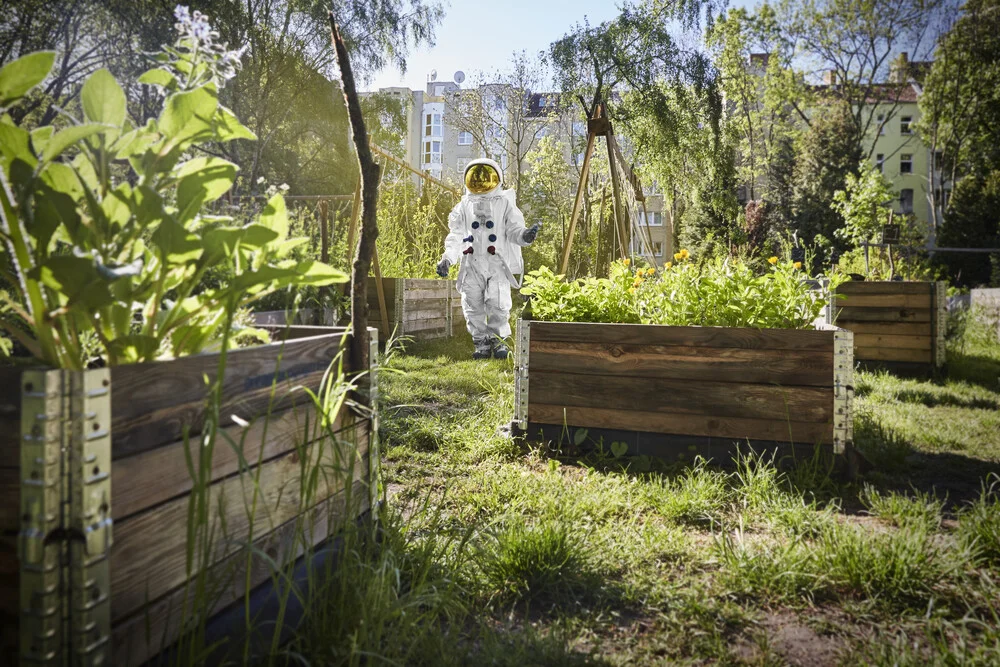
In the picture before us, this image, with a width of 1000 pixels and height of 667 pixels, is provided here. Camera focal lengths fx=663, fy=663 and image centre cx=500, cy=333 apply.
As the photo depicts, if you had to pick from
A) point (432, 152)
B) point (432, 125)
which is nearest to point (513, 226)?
point (432, 152)

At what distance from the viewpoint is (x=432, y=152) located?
153 ft

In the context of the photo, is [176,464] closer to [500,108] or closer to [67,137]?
[67,137]

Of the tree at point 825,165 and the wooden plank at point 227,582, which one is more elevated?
the tree at point 825,165

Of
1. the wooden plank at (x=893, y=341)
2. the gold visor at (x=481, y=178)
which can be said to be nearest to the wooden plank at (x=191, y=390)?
the gold visor at (x=481, y=178)

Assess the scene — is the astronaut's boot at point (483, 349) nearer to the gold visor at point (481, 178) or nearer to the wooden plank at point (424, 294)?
the wooden plank at point (424, 294)

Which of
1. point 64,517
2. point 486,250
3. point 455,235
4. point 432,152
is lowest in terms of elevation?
point 64,517

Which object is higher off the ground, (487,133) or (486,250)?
(487,133)

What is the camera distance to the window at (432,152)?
4566 cm

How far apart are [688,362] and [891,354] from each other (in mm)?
3551

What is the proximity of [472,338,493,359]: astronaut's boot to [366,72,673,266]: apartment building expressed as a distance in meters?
1.72

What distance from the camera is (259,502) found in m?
1.35

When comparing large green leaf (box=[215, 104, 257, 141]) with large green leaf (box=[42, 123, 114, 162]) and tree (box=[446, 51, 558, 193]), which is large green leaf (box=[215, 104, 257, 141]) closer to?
large green leaf (box=[42, 123, 114, 162])

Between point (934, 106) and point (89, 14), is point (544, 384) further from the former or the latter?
point (934, 106)

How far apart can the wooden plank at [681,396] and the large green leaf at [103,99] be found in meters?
2.27
